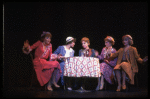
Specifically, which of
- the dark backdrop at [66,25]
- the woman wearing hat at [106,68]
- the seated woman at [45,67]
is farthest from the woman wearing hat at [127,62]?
the seated woman at [45,67]

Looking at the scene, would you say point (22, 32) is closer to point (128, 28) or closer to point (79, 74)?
point (79, 74)

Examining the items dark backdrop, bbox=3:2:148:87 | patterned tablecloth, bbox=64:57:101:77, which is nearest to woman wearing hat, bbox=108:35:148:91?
patterned tablecloth, bbox=64:57:101:77

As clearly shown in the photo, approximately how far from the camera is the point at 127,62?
4.57m

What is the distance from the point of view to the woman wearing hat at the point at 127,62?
A: 4.38m

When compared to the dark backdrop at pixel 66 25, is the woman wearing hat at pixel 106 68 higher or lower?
lower

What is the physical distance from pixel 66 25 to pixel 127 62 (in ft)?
8.06

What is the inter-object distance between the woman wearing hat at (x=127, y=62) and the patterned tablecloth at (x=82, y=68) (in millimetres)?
850

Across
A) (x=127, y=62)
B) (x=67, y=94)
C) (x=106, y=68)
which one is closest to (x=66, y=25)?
(x=106, y=68)

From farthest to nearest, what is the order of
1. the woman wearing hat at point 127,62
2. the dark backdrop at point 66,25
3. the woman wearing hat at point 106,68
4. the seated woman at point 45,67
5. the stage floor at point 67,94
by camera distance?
the dark backdrop at point 66,25
the woman wearing hat at point 106,68
the seated woman at point 45,67
the woman wearing hat at point 127,62
the stage floor at point 67,94

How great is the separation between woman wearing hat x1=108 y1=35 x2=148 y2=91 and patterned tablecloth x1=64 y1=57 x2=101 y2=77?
850 mm

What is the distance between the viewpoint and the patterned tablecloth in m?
3.82

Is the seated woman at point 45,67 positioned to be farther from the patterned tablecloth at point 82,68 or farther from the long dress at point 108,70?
the long dress at point 108,70

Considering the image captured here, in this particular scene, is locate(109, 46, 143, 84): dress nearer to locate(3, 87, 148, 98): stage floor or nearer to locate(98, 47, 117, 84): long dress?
locate(98, 47, 117, 84): long dress

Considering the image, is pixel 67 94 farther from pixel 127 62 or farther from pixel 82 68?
pixel 127 62
